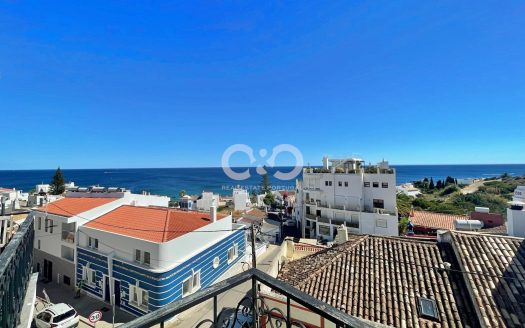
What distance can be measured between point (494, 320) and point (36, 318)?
16.5 metres

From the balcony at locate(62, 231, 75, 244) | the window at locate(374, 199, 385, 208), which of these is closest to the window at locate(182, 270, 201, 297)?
the balcony at locate(62, 231, 75, 244)

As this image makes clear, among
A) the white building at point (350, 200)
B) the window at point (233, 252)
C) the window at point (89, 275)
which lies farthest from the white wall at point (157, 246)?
the white building at point (350, 200)

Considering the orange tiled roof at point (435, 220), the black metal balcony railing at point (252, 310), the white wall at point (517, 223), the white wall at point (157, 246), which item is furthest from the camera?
the orange tiled roof at point (435, 220)

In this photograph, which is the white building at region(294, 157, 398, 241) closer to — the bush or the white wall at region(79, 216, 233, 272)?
the white wall at region(79, 216, 233, 272)

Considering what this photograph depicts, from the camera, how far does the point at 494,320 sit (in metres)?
5.65

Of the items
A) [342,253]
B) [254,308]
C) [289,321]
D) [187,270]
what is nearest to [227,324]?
[254,308]

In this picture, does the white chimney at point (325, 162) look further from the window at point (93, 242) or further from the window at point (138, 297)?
the window at point (93, 242)

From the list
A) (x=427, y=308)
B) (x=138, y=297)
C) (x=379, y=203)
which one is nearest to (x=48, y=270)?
(x=138, y=297)

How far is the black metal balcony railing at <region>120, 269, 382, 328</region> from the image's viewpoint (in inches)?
50.1

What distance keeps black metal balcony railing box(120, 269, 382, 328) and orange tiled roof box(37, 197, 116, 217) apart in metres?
17.1

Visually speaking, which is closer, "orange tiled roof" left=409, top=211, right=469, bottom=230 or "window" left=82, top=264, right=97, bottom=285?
"window" left=82, top=264, right=97, bottom=285

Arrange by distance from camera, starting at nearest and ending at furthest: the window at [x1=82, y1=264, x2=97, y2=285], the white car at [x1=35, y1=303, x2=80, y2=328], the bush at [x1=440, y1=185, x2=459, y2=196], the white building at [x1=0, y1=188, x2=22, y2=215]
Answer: the white building at [x1=0, y1=188, x2=22, y2=215] < the white car at [x1=35, y1=303, x2=80, y2=328] < the window at [x1=82, y1=264, x2=97, y2=285] < the bush at [x1=440, y1=185, x2=459, y2=196]

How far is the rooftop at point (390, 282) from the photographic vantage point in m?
6.48

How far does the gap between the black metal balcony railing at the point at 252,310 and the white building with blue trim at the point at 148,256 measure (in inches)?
432
